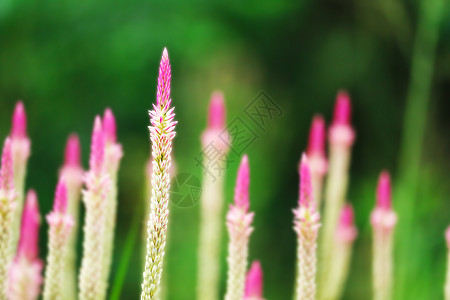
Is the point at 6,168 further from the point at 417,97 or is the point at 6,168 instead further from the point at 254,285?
the point at 417,97

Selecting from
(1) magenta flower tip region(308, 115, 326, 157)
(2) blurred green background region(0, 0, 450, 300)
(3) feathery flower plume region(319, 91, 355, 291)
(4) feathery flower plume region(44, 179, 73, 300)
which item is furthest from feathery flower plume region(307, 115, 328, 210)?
(2) blurred green background region(0, 0, 450, 300)

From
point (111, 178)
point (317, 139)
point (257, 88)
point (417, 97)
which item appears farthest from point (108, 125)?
point (257, 88)

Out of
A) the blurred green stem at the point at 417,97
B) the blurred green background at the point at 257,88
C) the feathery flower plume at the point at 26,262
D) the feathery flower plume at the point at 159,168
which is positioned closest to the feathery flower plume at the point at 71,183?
the feathery flower plume at the point at 26,262

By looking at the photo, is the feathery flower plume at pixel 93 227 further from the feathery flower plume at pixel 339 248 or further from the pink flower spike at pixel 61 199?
the feathery flower plume at pixel 339 248

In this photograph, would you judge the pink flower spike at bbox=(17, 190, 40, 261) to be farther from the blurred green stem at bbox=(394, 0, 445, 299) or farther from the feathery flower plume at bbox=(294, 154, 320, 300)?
the blurred green stem at bbox=(394, 0, 445, 299)

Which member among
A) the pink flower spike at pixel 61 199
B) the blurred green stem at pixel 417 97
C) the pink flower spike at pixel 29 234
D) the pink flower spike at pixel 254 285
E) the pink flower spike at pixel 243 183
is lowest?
the pink flower spike at pixel 254 285

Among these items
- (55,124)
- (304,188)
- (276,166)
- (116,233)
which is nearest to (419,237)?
A: (276,166)

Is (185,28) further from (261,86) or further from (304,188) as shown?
(304,188)
